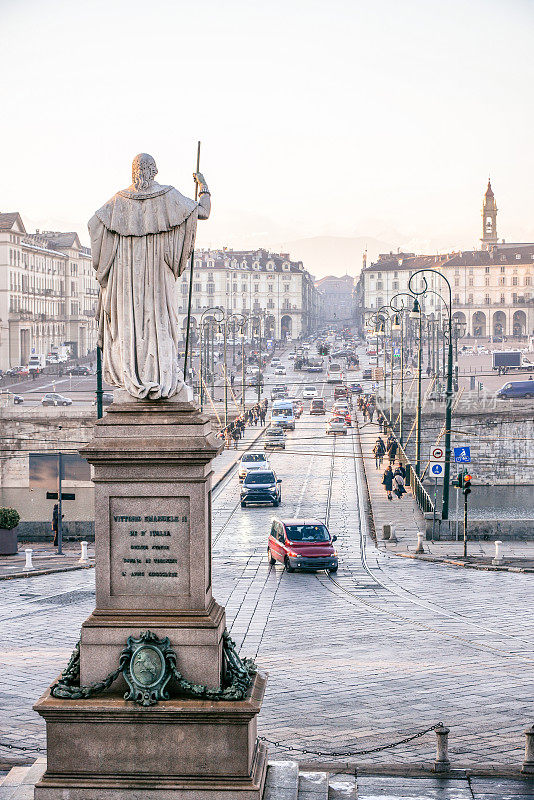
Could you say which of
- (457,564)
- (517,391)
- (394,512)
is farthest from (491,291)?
(457,564)

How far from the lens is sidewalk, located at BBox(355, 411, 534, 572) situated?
91.5 ft

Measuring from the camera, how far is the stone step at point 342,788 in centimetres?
982

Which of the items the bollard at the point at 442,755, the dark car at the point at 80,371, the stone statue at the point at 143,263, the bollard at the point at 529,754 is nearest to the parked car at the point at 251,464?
the bollard at the point at 442,755

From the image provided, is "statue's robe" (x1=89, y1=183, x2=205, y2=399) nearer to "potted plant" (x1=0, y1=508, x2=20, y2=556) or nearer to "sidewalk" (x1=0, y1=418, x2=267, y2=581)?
"sidewalk" (x1=0, y1=418, x2=267, y2=581)

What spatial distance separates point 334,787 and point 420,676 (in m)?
5.41

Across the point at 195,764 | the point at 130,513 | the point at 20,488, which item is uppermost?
the point at 130,513

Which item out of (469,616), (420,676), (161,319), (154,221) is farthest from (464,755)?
(469,616)

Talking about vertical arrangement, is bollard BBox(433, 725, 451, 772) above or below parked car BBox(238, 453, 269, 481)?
above

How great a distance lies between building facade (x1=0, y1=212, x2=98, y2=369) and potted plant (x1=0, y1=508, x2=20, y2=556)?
81471 millimetres

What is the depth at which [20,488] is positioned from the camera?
59.3m

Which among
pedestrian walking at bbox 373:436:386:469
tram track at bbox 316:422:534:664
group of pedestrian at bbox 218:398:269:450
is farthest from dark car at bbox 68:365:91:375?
tram track at bbox 316:422:534:664

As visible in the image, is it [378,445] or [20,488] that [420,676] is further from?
[20,488]

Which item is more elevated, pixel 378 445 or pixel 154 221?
pixel 154 221

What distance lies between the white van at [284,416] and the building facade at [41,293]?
43.9m
